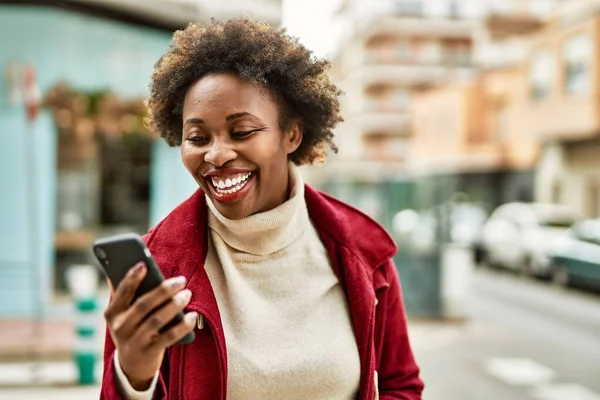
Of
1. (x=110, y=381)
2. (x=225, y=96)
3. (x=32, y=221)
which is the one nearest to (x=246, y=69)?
(x=225, y=96)

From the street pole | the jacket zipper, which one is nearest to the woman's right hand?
the jacket zipper

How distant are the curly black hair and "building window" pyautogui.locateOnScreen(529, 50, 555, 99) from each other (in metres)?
24.3

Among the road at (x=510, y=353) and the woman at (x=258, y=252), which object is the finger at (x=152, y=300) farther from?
the road at (x=510, y=353)

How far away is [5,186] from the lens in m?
10.9

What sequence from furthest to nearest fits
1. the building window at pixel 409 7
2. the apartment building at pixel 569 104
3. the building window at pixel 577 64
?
the building window at pixel 409 7 < the building window at pixel 577 64 < the apartment building at pixel 569 104

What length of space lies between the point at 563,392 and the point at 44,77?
827 centimetres

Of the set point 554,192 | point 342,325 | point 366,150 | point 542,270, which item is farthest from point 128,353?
point 366,150

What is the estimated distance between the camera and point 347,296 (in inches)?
80.7

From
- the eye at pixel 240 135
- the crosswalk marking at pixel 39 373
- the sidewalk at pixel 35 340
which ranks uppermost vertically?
the eye at pixel 240 135

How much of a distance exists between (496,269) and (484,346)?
1090cm

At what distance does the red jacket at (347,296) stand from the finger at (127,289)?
22 centimetres

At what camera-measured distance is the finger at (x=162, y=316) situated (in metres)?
1.46

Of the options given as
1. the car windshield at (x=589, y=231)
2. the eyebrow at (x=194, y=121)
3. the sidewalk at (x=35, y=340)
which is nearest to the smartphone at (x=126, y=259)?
the eyebrow at (x=194, y=121)

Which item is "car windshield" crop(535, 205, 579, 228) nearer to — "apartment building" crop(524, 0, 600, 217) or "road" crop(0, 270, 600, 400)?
"road" crop(0, 270, 600, 400)
